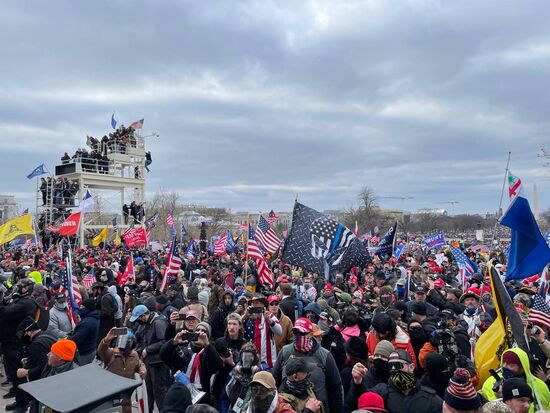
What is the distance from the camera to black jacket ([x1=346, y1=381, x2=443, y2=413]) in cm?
365

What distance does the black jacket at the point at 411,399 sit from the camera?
3646 mm

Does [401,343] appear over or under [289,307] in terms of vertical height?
over

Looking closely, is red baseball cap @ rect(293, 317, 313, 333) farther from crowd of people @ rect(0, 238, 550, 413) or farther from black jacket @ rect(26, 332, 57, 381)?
black jacket @ rect(26, 332, 57, 381)

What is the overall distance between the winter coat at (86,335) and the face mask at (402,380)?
5022 mm

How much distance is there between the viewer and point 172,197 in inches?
2832

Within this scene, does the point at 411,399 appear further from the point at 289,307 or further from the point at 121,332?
the point at 289,307

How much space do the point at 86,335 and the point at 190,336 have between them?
123 inches

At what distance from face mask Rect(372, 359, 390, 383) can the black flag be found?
19.1 ft

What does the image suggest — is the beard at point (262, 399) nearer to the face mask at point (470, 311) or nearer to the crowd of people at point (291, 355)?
the crowd of people at point (291, 355)

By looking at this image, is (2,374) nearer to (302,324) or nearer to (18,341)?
(18,341)

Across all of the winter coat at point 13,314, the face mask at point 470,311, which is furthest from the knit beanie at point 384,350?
the winter coat at point 13,314

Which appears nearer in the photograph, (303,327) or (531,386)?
(531,386)

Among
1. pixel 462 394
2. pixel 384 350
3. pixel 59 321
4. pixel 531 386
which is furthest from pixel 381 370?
pixel 59 321

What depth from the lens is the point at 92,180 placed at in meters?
34.4
